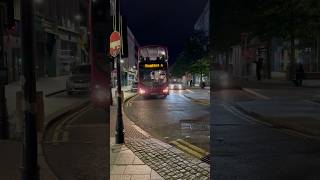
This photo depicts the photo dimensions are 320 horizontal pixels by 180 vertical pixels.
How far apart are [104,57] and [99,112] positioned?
6.08 m

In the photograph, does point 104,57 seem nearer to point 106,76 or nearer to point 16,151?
A: point 106,76

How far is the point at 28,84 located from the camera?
6027 millimetres

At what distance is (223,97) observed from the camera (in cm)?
2567

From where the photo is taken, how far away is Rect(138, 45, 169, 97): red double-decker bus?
88.5 feet

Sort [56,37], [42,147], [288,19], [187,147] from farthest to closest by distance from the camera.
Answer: [288,19], [187,147], [42,147], [56,37]

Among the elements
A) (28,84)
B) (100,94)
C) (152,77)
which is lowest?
(152,77)

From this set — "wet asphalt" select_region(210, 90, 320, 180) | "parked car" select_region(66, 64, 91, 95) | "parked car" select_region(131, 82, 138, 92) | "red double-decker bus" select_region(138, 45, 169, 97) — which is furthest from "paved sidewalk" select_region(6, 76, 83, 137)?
"parked car" select_region(131, 82, 138, 92)

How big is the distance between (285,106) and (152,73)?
1295cm

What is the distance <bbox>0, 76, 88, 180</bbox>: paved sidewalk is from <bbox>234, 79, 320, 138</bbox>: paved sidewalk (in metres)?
6.34

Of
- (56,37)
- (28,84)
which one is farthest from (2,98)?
(28,84)

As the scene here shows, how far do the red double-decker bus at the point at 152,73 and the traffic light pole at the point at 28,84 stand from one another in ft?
62.6

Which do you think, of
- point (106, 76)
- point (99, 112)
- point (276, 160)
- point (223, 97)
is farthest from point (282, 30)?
point (106, 76)

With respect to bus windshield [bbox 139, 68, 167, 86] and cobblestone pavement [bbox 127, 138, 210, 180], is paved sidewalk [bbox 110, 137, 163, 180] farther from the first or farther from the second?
bus windshield [bbox 139, 68, 167, 86]

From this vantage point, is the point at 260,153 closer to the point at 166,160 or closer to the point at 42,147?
the point at 166,160
